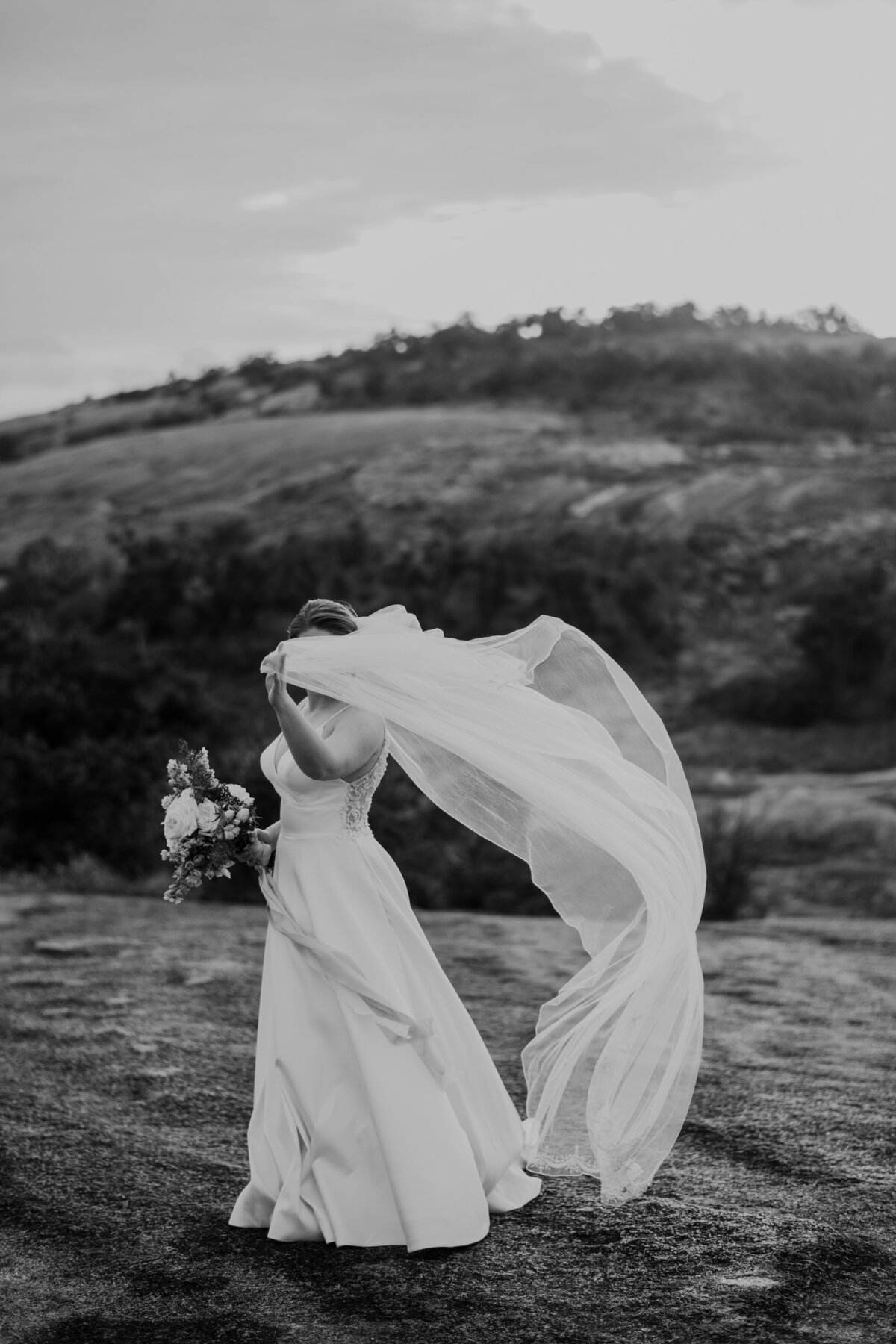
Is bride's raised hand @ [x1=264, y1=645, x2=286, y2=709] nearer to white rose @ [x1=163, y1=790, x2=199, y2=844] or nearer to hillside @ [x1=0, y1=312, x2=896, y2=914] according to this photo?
white rose @ [x1=163, y1=790, x2=199, y2=844]

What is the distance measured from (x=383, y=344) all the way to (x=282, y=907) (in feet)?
93.3

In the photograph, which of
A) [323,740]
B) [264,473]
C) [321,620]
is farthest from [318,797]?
[264,473]

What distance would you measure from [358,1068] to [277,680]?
1355 millimetres

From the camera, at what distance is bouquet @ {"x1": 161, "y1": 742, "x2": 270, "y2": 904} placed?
181 inches

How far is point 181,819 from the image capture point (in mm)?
4578

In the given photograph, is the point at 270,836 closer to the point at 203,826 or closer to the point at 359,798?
the point at 203,826

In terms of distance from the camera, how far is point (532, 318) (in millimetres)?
31484

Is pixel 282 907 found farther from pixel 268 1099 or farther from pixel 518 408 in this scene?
pixel 518 408

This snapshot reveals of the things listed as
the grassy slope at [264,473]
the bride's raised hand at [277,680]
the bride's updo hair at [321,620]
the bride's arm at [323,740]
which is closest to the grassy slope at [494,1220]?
the bride's arm at [323,740]

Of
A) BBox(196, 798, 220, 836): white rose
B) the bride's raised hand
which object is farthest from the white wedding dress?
the bride's raised hand

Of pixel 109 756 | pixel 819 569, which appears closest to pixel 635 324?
pixel 819 569

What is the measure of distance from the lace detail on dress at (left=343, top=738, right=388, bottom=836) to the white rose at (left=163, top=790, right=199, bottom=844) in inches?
21.0

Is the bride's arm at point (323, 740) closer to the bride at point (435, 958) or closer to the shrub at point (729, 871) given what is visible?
the bride at point (435, 958)

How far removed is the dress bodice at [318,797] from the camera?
14.9 feet
